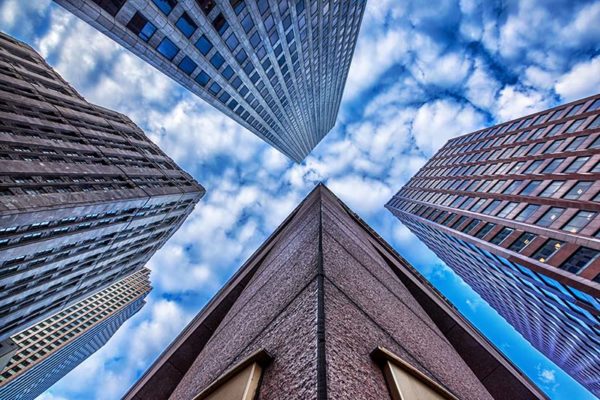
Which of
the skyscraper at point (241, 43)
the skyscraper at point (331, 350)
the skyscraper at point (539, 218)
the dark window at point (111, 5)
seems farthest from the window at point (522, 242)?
the dark window at point (111, 5)

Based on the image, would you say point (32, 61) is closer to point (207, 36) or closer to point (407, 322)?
point (207, 36)

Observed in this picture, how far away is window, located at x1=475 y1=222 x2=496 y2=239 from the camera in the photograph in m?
33.1

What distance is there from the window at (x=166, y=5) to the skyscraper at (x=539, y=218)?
31.5 metres

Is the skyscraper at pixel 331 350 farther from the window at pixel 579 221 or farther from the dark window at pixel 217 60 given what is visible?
the dark window at pixel 217 60

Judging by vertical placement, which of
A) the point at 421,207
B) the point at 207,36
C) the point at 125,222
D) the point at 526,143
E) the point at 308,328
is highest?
the point at 526,143

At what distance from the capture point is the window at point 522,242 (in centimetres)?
2713

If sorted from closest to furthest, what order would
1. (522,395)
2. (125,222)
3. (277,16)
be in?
(522,395), (277,16), (125,222)

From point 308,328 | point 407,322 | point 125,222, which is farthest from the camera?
point 125,222

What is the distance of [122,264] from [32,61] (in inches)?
1345

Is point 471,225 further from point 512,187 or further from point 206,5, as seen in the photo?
point 206,5

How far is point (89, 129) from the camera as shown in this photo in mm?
42344

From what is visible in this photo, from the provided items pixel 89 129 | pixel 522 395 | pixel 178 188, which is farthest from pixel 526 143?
pixel 89 129

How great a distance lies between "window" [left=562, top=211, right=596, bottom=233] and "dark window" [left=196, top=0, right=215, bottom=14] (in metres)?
30.6

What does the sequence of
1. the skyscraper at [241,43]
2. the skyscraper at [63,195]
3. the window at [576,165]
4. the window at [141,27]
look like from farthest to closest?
the skyscraper at [63,195] < the window at [576,165] < the skyscraper at [241,43] < the window at [141,27]
